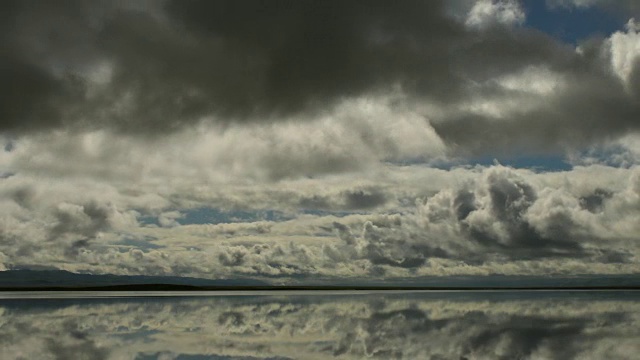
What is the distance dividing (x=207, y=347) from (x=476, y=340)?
46.5 ft

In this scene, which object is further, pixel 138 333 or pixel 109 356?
pixel 138 333

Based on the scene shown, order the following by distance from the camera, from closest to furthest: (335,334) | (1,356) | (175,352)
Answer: (1,356)
(175,352)
(335,334)

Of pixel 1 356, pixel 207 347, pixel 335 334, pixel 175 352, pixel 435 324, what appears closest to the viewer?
pixel 1 356

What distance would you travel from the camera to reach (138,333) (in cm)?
3947

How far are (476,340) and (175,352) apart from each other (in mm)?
15888

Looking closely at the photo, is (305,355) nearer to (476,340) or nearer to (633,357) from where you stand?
(476,340)

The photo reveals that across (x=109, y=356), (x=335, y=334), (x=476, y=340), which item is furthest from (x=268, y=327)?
(x=109, y=356)

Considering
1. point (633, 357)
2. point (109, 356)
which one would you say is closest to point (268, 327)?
point (109, 356)

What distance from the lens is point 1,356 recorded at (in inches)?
1091

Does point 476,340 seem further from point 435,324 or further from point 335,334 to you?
point 435,324

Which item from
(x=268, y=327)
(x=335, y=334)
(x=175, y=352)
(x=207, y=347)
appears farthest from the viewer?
(x=268, y=327)

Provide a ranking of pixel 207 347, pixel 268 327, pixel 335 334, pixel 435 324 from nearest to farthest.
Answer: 1. pixel 207 347
2. pixel 335 334
3. pixel 268 327
4. pixel 435 324

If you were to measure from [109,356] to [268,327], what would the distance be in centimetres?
1817

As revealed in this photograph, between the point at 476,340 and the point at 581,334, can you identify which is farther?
the point at 581,334
